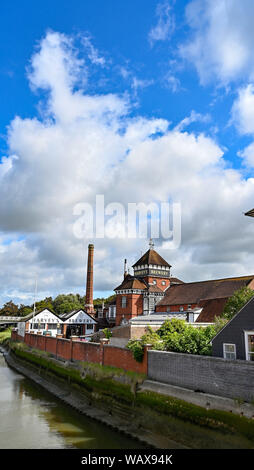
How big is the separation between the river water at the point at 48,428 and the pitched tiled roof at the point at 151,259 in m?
37.2

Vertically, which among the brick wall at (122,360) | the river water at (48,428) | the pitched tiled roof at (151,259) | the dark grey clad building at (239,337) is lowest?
the river water at (48,428)

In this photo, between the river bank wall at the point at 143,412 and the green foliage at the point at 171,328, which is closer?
the river bank wall at the point at 143,412

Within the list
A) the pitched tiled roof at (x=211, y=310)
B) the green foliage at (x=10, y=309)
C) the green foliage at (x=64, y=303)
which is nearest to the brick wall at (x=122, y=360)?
the pitched tiled roof at (x=211, y=310)

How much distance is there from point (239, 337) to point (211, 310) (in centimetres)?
2529

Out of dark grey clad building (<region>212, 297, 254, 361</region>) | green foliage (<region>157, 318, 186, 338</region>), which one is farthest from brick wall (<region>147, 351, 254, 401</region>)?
green foliage (<region>157, 318, 186, 338</region>)

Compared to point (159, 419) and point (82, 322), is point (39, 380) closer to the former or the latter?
point (159, 419)

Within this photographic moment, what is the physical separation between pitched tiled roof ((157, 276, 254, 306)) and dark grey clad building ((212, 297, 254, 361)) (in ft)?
90.4

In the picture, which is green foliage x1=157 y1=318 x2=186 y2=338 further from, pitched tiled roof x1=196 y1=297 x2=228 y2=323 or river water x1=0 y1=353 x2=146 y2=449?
pitched tiled roof x1=196 y1=297 x2=228 y2=323

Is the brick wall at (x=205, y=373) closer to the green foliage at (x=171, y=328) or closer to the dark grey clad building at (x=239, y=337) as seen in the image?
the dark grey clad building at (x=239, y=337)

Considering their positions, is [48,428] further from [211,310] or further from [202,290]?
[202,290]

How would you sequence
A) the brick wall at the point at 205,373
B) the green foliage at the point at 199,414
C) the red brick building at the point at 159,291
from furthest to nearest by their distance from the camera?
the red brick building at the point at 159,291 → the brick wall at the point at 205,373 → the green foliage at the point at 199,414

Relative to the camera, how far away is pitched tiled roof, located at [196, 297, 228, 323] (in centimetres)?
3898

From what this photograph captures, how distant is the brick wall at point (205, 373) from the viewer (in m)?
12.5

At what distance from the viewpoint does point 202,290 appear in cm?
5000
